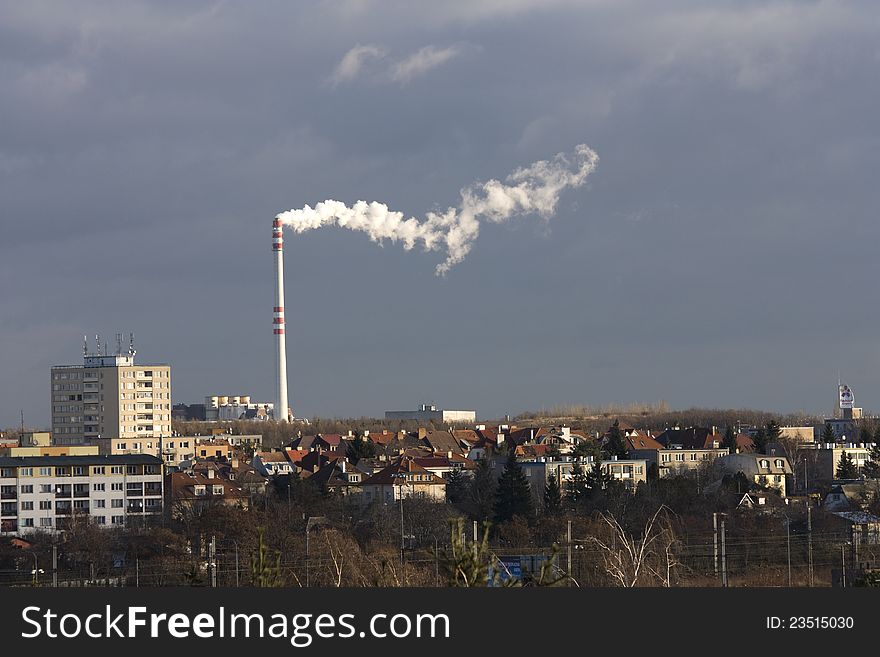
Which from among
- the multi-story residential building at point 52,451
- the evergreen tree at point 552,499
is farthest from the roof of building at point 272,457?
the evergreen tree at point 552,499

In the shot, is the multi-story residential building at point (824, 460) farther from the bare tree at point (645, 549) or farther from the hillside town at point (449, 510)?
the bare tree at point (645, 549)

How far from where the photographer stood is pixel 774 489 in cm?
6291

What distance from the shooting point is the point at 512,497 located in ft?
177

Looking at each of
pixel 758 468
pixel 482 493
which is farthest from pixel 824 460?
pixel 482 493

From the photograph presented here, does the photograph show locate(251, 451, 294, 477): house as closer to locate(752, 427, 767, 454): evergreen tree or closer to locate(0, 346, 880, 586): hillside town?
locate(0, 346, 880, 586): hillside town

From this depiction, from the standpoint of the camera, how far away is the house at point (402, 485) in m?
60.2

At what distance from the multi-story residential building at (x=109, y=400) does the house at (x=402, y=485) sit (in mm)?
47774

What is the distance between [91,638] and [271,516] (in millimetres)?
40085

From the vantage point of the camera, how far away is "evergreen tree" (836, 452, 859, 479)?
67750 millimetres

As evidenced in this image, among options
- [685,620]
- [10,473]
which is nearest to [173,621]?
[685,620]

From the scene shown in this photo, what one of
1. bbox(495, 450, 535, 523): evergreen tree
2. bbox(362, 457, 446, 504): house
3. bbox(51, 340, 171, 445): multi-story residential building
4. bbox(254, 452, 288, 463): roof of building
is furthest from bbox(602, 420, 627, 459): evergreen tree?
bbox(51, 340, 171, 445): multi-story residential building

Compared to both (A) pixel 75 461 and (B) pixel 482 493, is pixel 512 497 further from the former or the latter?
(A) pixel 75 461

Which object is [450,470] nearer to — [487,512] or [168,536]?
[487,512]

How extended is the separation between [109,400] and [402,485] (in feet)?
175
